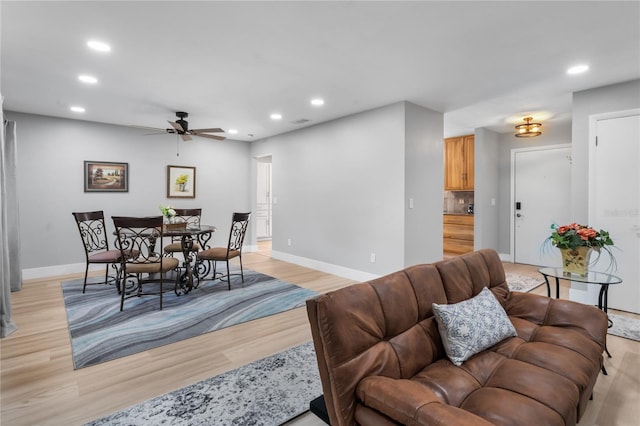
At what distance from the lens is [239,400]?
200 centimetres

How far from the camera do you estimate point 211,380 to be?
2.23 m

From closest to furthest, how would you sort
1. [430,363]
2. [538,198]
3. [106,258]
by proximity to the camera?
1. [430,363]
2. [106,258]
3. [538,198]

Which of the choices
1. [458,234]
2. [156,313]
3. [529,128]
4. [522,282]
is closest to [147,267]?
[156,313]

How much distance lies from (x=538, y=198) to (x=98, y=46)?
6794mm

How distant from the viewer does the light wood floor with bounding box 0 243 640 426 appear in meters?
1.92

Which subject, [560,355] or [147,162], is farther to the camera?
[147,162]

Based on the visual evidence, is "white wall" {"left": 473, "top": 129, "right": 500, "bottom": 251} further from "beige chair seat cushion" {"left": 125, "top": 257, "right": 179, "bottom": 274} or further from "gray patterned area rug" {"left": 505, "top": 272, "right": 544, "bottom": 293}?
"beige chair seat cushion" {"left": 125, "top": 257, "right": 179, "bottom": 274}

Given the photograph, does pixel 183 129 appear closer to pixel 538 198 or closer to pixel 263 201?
pixel 263 201

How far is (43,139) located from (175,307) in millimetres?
3732

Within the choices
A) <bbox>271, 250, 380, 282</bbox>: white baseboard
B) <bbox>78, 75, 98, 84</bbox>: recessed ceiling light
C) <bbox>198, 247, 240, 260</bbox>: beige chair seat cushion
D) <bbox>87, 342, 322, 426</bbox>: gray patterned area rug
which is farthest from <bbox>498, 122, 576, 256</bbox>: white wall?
<bbox>78, 75, 98, 84</bbox>: recessed ceiling light

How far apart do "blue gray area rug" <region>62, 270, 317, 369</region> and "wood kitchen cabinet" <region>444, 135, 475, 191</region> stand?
4.09 meters

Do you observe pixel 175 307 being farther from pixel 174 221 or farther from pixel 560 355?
pixel 560 355

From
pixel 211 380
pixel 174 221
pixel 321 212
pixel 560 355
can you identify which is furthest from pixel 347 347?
pixel 321 212

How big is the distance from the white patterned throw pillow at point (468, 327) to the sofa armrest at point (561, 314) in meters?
0.41
